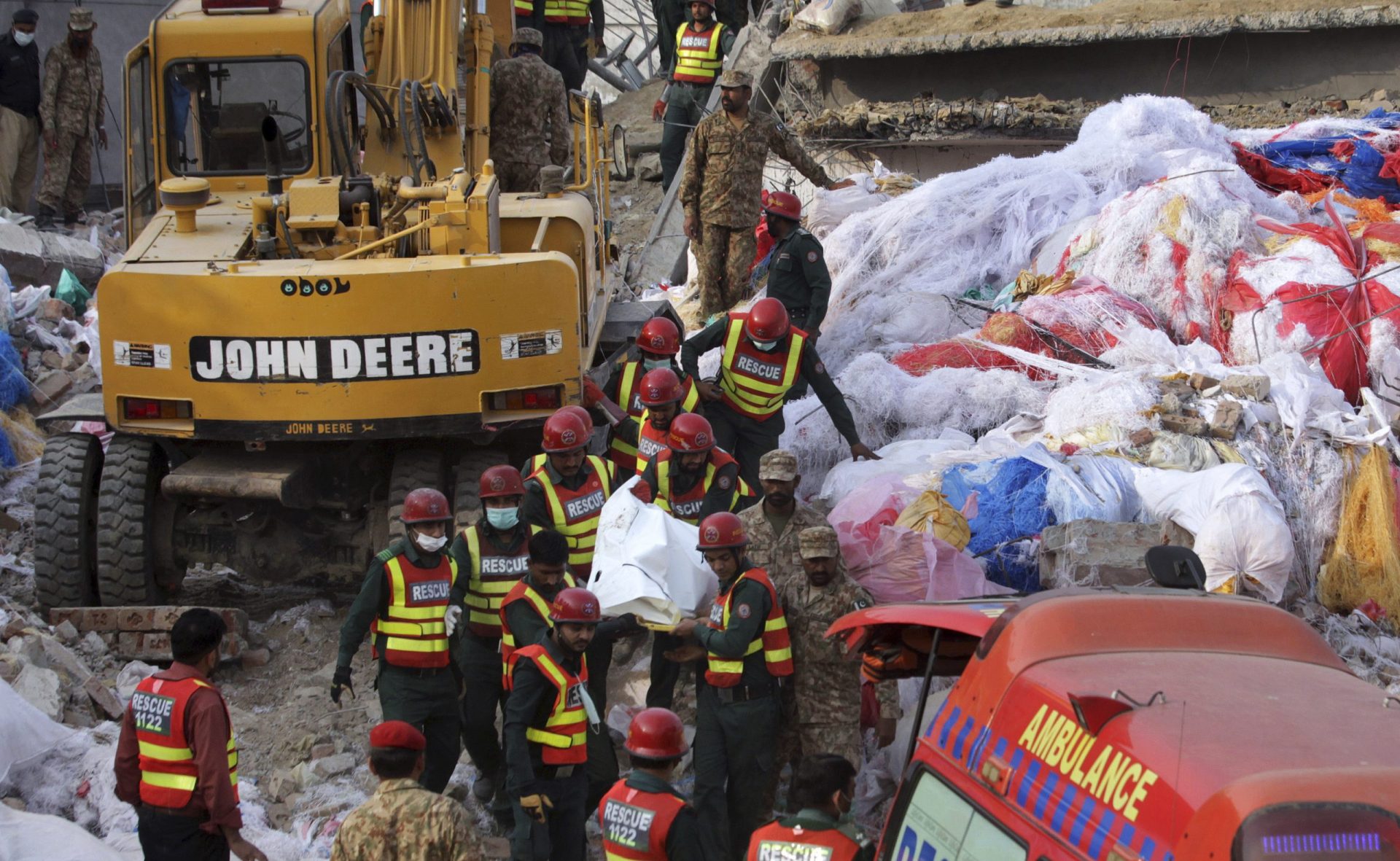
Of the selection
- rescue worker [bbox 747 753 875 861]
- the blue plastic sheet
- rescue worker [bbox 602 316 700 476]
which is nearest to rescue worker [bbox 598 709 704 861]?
rescue worker [bbox 747 753 875 861]

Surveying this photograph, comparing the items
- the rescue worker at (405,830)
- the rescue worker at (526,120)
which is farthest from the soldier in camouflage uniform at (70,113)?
the rescue worker at (405,830)

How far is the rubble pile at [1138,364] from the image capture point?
6.97m

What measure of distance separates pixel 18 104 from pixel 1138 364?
10.9m

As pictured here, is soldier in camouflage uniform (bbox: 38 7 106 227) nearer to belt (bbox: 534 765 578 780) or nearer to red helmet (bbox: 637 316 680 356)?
red helmet (bbox: 637 316 680 356)

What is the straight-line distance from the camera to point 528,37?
34.6 ft

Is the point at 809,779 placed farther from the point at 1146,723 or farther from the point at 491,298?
Result: the point at 491,298

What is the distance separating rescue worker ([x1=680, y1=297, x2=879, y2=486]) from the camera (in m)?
7.61

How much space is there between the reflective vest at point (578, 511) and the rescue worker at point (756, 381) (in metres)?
1.28

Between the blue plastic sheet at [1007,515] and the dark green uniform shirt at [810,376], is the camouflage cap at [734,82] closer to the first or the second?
the dark green uniform shirt at [810,376]

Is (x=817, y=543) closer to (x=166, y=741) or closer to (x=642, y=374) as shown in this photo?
(x=166, y=741)

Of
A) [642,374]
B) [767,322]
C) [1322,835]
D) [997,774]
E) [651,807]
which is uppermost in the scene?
[1322,835]

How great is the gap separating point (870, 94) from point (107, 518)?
902cm

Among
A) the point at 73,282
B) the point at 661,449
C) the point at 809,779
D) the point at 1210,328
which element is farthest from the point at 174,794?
the point at 73,282

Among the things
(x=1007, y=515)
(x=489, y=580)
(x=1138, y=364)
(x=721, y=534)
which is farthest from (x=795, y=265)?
(x=721, y=534)
